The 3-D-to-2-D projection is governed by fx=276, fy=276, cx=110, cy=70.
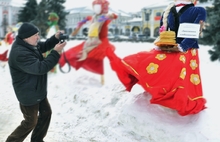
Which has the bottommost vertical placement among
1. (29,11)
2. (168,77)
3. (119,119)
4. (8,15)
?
(8,15)

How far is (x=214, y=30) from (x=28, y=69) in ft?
25.6

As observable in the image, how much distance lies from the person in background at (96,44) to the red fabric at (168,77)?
300 centimetres

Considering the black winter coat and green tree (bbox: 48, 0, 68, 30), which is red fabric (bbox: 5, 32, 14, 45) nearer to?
the black winter coat

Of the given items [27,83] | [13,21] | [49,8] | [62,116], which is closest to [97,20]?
[62,116]

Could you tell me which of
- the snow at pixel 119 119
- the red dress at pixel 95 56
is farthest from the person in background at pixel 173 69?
the red dress at pixel 95 56

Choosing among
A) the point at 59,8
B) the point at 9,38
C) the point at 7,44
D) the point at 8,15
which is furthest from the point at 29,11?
the point at 7,44

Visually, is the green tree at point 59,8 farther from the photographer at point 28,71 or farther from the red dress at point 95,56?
the photographer at point 28,71

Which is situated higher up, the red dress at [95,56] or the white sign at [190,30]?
the white sign at [190,30]

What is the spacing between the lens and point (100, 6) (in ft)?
22.2

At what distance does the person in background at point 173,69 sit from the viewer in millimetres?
3153

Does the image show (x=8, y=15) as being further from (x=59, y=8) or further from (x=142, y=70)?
(x=142, y=70)

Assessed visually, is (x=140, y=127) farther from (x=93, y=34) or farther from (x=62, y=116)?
(x=93, y=34)

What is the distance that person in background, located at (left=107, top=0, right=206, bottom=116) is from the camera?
3.15 meters

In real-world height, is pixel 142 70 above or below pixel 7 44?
Answer: above
